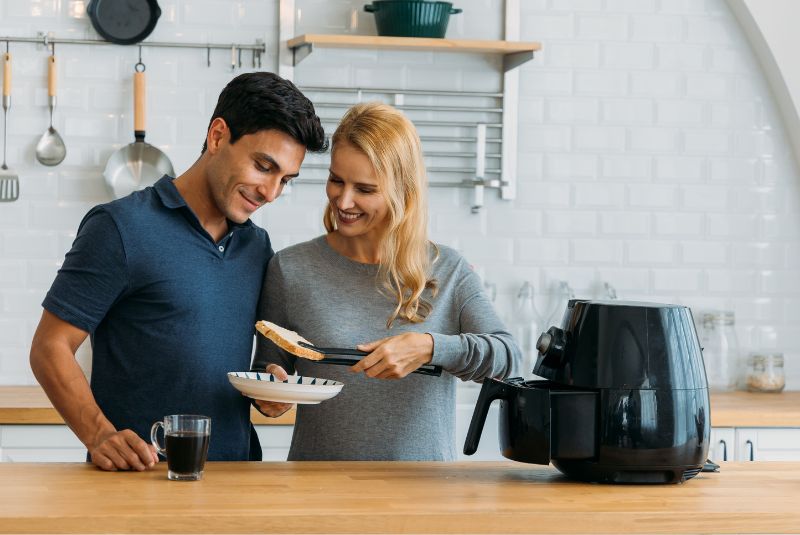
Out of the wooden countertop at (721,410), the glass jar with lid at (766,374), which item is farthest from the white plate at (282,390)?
the glass jar with lid at (766,374)

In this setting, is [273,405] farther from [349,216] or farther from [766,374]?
[766,374]

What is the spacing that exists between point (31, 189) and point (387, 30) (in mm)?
1406

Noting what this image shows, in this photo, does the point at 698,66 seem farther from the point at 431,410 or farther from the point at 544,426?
the point at 544,426

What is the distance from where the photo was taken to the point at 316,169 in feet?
13.4

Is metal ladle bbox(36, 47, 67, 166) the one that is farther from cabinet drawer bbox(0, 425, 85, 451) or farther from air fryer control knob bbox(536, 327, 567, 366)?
air fryer control knob bbox(536, 327, 567, 366)

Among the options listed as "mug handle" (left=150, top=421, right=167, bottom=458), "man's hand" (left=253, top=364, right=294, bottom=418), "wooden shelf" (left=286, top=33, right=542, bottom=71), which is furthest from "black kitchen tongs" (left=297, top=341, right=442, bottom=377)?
"wooden shelf" (left=286, top=33, right=542, bottom=71)

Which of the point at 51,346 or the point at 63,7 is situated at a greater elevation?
the point at 63,7

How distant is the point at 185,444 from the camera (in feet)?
6.30

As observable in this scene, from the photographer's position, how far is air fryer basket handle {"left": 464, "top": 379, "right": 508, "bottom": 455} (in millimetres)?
2016

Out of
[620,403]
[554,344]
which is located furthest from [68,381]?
[620,403]

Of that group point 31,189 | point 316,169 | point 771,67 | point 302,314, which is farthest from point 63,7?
point 771,67

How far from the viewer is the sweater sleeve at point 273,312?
8.23 feet

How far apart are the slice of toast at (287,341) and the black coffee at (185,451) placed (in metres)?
0.29

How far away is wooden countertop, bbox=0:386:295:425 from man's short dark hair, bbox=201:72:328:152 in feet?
3.90
